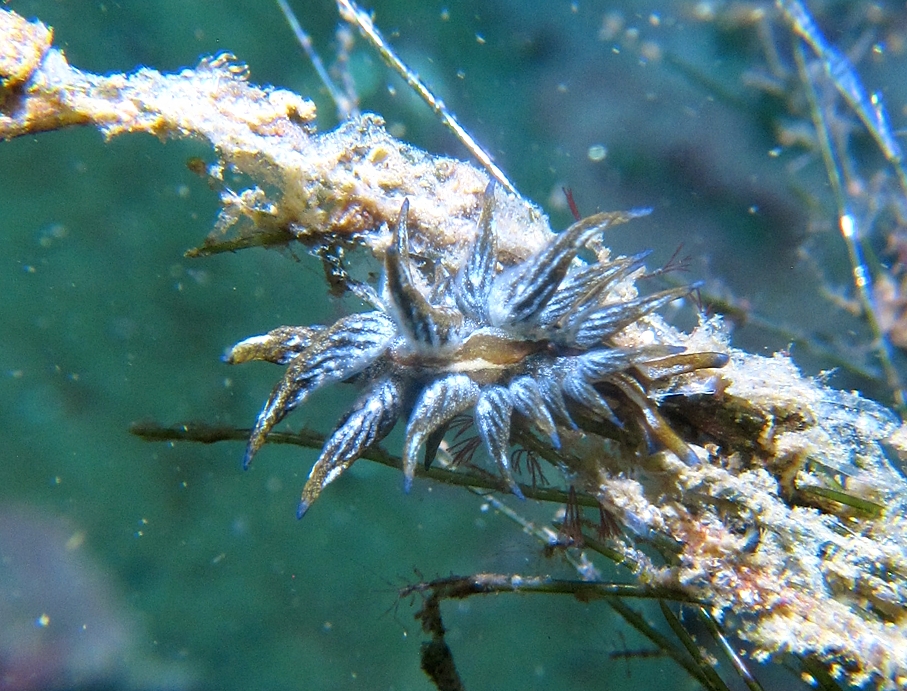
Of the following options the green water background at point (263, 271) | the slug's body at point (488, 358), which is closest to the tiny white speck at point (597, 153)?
the green water background at point (263, 271)

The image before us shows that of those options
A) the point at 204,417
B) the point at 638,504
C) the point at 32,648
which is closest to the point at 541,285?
the point at 638,504

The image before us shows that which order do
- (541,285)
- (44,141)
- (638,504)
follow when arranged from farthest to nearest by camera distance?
(44,141), (638,504), (541,285)

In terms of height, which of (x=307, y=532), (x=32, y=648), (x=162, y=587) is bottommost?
(x=32, y=648)

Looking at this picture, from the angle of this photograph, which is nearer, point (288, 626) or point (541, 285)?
point (541, 285)

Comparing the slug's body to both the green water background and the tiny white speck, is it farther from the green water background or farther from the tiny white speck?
the tiny white speck

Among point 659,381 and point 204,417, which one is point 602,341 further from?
point 204,417

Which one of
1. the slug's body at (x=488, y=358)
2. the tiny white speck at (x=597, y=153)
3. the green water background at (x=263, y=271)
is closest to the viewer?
the slug's body at (x=488, y=358)

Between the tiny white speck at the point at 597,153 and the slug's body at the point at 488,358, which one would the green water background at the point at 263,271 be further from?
the slug's body at the point at 488,358
